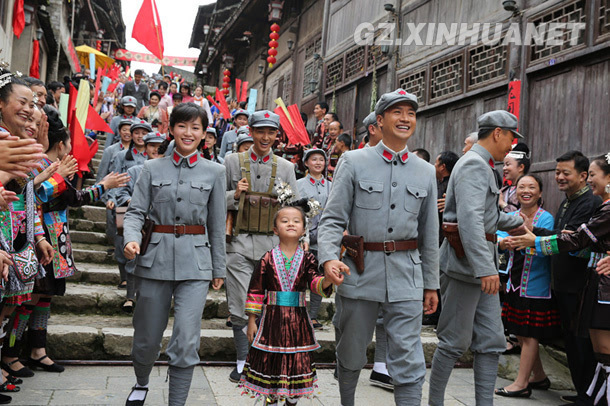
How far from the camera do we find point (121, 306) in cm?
645

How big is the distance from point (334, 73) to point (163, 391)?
10.0 meters

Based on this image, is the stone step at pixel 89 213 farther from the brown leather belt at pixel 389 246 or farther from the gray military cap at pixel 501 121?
the gray military cap at pixel 501 121

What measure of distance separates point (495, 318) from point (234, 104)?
1317 centimetres

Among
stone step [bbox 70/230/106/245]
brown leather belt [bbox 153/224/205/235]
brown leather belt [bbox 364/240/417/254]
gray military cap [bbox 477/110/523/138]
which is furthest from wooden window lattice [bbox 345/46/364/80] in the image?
brown leather belt [bbox 364/240/417/254]

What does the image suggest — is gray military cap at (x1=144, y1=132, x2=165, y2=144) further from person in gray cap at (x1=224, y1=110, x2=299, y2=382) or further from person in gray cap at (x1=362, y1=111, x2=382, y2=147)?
person in gray cap at (x1=362, y1=111, x2=382, y2=147)

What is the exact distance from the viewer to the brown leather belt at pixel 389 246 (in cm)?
362

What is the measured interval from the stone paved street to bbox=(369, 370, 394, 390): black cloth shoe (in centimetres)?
6

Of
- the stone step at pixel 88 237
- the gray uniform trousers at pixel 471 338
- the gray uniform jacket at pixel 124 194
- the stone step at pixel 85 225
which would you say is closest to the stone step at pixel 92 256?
the stone step at pixel 88 237

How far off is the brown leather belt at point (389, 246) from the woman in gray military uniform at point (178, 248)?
1.14 m

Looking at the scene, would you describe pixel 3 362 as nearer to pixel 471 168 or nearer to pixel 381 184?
pixel 381 184

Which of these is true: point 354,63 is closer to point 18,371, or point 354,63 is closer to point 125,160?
point 125,160

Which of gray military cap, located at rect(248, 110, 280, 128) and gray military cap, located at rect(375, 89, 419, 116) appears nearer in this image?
gray military cap, located at rect(375, 89, 419, 116)

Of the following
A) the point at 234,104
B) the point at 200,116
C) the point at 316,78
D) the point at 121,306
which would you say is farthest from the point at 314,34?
the point at 200,116

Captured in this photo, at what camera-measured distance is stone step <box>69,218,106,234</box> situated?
8.84m
